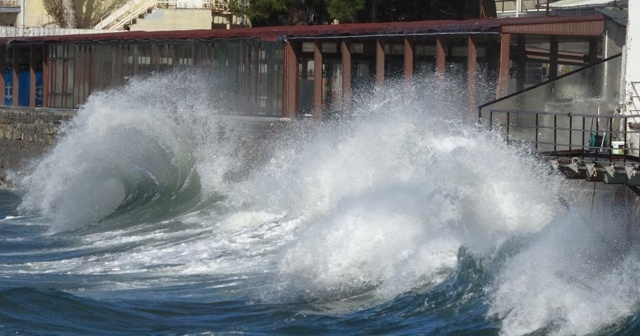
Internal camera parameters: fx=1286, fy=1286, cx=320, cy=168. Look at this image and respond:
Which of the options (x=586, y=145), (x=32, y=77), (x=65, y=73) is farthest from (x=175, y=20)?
(x=586, y=145)

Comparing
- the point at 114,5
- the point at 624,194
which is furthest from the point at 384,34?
the point at 114,5

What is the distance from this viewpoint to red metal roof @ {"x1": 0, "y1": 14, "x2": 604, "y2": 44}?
23.0 meters

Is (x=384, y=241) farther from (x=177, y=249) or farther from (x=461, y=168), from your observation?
(x=177, y=249)

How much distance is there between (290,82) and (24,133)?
35.0 ft

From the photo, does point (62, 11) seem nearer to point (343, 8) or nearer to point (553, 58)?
point (343, 8)

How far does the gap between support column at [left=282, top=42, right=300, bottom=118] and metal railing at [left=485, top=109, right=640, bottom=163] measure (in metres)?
8.33

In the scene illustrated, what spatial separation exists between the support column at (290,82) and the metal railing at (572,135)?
27.3 feet

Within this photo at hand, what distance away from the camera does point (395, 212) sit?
15.5m

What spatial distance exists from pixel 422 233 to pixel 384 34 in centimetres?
1139

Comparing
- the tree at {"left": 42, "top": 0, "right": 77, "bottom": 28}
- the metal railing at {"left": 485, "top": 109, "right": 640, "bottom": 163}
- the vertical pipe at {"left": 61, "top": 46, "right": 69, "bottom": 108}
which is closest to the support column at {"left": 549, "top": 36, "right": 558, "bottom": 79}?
the metal railing at {"left": 485, "top": 109, "right": 640, "bottom": 163}

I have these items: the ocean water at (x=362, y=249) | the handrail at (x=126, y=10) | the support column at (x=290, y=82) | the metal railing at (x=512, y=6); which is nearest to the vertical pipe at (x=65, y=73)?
the support column at (x=290, y=82)

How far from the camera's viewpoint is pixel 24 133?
3550 centimetres

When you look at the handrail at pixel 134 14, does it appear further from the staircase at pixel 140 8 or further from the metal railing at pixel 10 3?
the metal railing at pixel 10 3

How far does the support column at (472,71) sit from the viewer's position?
73.8 ft
